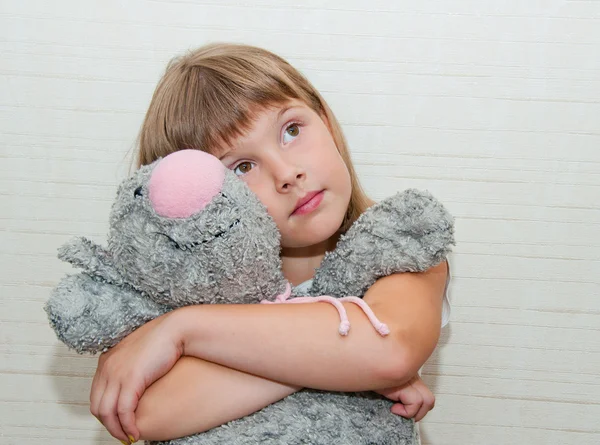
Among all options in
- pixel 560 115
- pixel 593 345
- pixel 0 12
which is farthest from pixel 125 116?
pixel 593 345

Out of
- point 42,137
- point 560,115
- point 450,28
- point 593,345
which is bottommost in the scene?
point 593,345

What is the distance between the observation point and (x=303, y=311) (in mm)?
857

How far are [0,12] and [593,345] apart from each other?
1181 mm

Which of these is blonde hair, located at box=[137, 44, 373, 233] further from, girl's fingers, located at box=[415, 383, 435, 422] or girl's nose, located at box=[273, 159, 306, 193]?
girl's fingers, located at box=[415, 383, 435, 422]

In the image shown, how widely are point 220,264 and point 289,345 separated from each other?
0.42 ft

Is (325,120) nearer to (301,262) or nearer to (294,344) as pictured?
(301,262)

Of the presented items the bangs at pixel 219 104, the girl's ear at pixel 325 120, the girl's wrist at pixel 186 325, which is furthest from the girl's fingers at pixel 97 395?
the girl's ear at pixel 325 120

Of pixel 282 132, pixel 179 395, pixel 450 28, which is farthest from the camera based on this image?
pixel 450 28

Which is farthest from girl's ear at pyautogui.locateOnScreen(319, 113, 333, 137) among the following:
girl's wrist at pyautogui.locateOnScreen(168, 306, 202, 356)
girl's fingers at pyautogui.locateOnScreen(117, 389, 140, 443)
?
girl's fingers at pyautogui.locateOnScreen(117, 389, 140, 443)

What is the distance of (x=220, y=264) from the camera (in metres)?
0.81

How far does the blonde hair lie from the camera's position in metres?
0.96

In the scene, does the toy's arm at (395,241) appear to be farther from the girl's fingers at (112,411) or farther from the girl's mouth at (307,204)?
the girl's fingers at (112,411)

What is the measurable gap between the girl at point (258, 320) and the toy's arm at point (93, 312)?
0.02m

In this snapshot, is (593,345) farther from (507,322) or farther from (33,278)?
(33,278)
